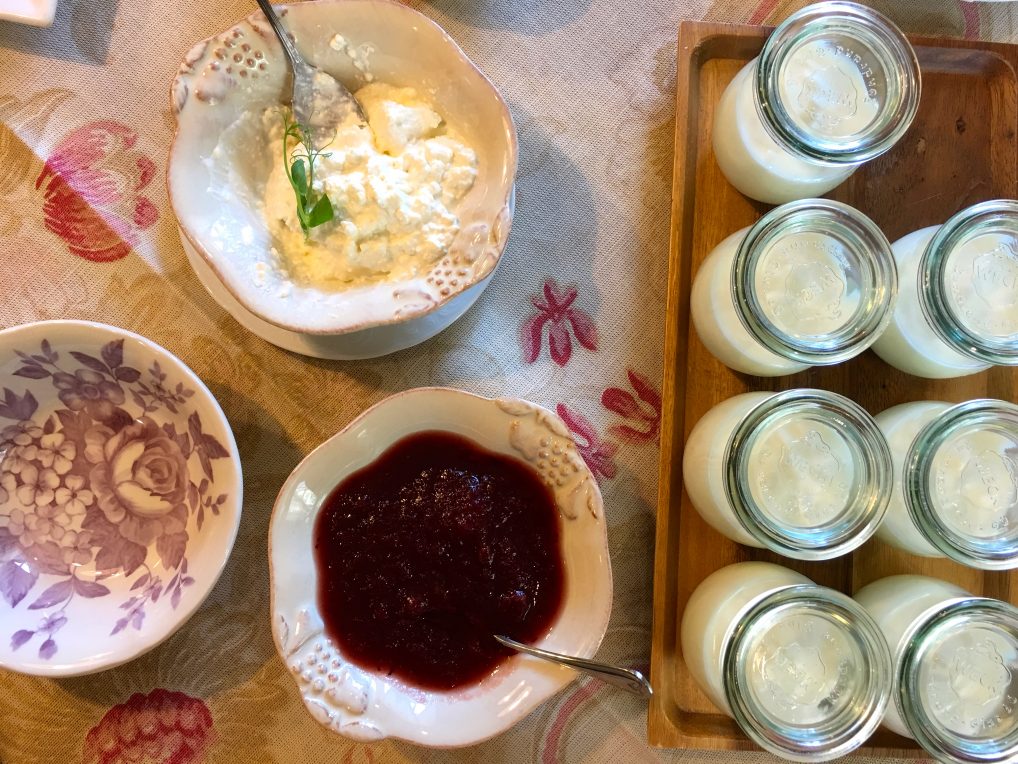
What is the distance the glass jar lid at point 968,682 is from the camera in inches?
32.9

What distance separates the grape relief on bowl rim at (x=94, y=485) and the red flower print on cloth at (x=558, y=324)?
457mm

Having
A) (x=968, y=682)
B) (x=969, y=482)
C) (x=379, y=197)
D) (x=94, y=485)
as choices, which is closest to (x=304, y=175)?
(x=379, y=197)

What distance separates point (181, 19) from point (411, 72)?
0.36 m

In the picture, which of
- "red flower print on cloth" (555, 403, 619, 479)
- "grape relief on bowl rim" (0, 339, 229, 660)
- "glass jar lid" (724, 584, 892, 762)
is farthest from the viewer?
"red flower print on cloth" (555, 403, 619, 479)

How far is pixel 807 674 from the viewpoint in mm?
857

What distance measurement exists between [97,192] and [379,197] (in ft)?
1.41

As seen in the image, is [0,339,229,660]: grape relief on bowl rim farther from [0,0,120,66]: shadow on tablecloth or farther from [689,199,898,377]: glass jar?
[689,199,898,377]: glass jar

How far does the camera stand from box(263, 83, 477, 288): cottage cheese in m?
0.90

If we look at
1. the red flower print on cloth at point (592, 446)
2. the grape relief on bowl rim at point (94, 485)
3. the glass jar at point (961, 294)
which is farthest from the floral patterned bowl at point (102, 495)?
the glass jar at point (961, 294)

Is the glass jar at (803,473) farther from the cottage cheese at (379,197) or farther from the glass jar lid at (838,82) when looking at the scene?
the cottage cheese at (379,197)

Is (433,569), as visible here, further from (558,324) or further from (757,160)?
(757,160)

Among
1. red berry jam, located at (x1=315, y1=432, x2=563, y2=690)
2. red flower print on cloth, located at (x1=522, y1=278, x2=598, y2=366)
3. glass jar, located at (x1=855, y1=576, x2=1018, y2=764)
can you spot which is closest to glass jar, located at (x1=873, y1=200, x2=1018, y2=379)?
glass jar, located at (x1=855, y1=576, x2=1018, y2=764)

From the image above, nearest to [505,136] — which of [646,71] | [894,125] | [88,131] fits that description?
[646,71]

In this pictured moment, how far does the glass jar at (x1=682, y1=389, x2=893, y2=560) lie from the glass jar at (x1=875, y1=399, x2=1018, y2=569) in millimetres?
46
